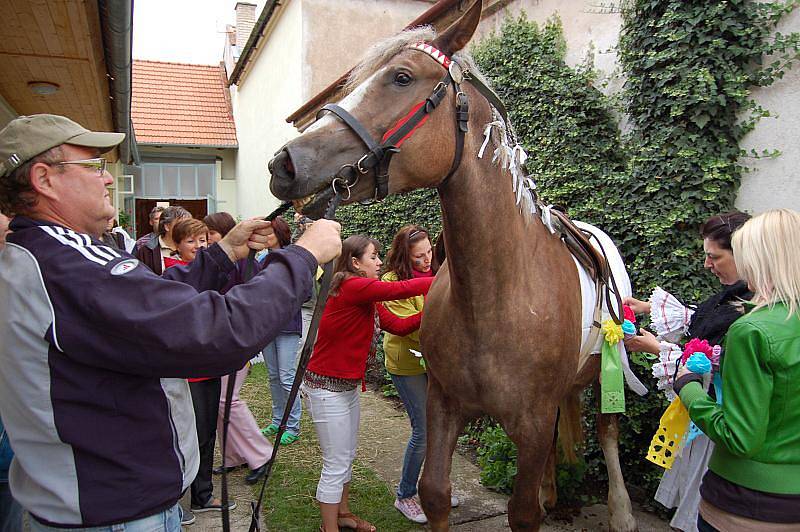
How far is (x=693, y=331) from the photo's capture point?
2740 millimetres

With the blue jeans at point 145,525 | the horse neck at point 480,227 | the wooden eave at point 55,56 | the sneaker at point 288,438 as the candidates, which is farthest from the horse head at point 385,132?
the sneaker at point 288,438

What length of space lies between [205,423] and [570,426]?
248 cm

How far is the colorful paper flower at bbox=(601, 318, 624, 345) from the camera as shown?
2895 millimetres

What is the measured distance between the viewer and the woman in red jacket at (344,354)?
3.09 meters

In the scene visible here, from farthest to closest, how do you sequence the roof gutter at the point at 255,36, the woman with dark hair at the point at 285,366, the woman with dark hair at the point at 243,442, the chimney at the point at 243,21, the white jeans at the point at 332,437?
the chimney at the point at 243,21 → the roof gutter at the point at 255,36 → the woman with dark hair at the point at 285,366 → the woman with dark hair at the point at 243,442 → the white jeans at the point at 332,437

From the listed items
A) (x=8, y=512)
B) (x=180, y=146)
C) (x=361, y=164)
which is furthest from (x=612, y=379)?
(x=180, y=146)

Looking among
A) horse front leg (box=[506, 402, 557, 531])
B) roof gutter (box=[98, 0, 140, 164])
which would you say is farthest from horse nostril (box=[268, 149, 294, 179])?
roof gutter (box=[98, 0, 140, 164])

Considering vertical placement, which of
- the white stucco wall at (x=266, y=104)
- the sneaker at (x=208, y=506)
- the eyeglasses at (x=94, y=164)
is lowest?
the sneaker at (x=208, y=506)

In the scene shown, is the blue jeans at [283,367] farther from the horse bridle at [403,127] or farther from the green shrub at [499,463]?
the horse bridle at [403,127]

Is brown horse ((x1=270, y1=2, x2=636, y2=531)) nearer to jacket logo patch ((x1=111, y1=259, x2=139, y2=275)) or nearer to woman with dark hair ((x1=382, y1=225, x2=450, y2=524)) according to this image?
jacket logo patch ((x1=111, y1=259, x2=139, y2=275))

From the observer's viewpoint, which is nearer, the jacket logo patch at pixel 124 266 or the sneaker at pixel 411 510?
the jacket logo patch at pixel 124 266

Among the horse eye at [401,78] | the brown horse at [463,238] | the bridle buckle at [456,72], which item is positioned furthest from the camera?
the bridle buckle at [456,72]

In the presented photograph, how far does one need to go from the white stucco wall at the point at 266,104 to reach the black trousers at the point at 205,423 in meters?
A: 8.72

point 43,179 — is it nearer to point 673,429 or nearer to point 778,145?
point 673,429
